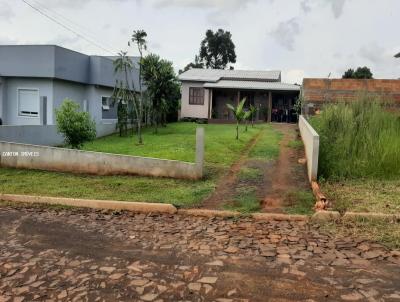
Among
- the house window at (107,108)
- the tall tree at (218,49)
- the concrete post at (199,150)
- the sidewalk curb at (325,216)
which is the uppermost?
the tall tree at (218,49)

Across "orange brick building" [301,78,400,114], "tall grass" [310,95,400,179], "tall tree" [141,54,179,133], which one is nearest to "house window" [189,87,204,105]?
"tall tree" [141,54,179,133]

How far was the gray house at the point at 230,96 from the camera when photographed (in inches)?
1082

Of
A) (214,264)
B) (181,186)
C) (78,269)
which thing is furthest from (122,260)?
(181,186)

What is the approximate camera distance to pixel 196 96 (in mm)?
28734

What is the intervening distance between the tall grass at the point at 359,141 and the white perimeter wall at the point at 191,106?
16088 mm

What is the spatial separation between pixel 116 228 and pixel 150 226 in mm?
531

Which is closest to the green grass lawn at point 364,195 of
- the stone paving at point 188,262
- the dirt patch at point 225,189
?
the stone paving at point 188,262

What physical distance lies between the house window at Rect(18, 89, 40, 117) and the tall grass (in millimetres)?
12962

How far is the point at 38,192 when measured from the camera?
30.3ft

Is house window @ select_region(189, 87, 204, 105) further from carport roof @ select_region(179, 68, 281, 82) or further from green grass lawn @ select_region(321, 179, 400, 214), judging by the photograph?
green grass lawn @ select_region(321, 179, 400, 214)

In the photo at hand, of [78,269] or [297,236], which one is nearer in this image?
[78,269]

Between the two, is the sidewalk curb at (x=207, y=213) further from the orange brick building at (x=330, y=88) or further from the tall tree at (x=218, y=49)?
the tall tree at (x=218, y=49)

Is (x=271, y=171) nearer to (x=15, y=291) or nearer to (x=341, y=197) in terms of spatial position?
(x=341, y=197)

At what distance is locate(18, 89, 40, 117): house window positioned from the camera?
64.9 ft
